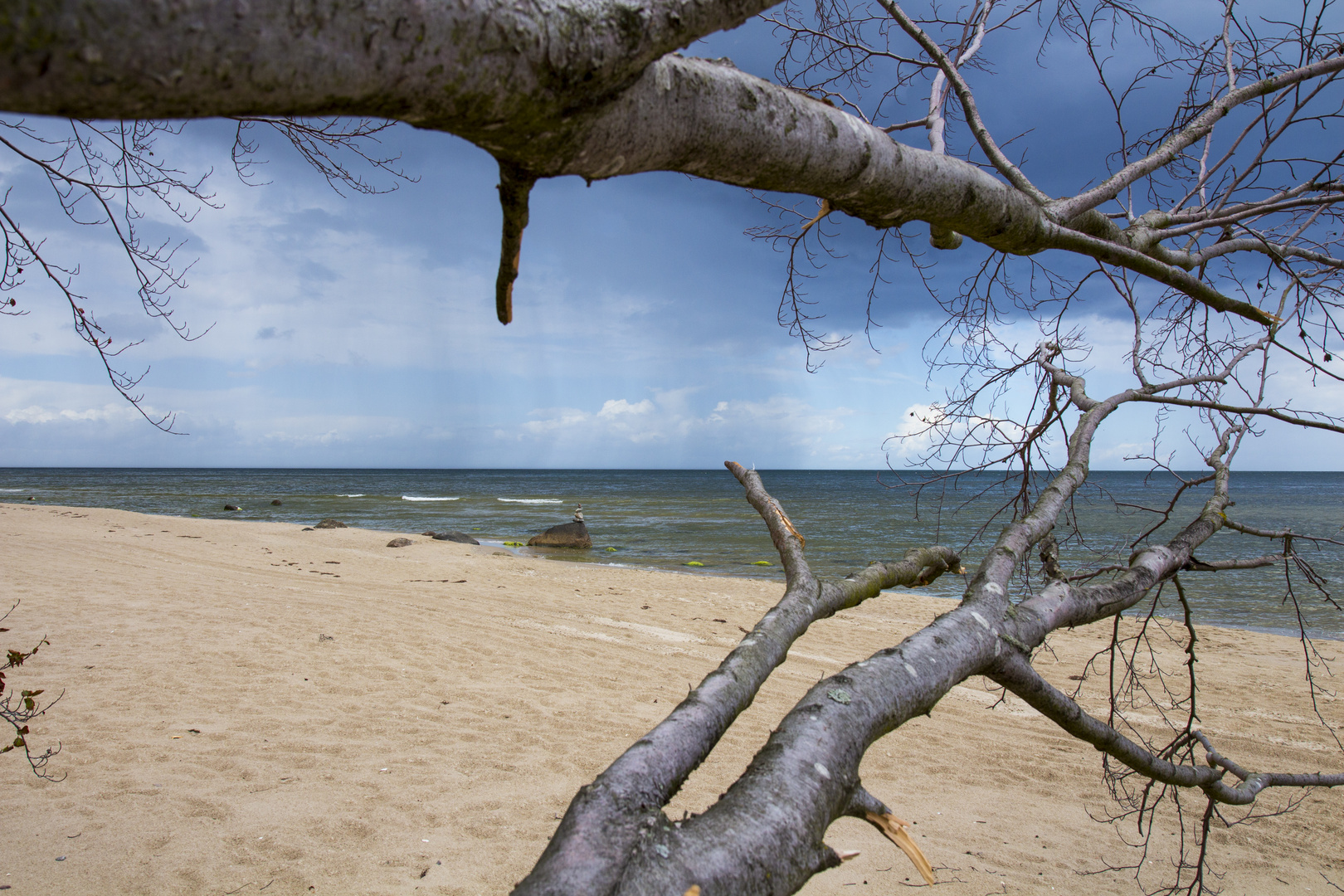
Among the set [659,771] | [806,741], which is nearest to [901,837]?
[806,741]

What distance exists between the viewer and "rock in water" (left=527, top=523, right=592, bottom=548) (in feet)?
63.9

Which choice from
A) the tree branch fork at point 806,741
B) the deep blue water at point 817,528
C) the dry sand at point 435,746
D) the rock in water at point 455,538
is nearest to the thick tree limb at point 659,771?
the tree branch fork at point 806,741

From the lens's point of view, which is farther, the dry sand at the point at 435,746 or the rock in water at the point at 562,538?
the rock in water at the point at 562,538

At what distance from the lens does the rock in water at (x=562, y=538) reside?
19.5 metres

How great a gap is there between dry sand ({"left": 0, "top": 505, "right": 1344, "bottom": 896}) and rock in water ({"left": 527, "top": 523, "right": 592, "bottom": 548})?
31.0 ft

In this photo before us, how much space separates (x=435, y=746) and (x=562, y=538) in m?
14.8

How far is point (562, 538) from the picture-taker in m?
19.5

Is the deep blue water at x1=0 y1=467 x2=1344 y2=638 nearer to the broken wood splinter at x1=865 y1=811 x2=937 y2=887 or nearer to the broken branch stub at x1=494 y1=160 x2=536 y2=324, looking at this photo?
the broken wood splinter at x1=865 y1=811 x2=937 y2=887

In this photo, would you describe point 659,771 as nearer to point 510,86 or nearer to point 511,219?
point 511,219

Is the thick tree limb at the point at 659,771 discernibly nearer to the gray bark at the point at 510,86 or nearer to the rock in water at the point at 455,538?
the gray bark at the point at 510,86

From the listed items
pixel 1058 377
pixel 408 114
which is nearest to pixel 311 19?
pixel 408 114

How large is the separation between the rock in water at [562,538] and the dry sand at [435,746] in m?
9.44

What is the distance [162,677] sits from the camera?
5.64m

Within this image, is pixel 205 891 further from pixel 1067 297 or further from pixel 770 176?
pixel 1067 297
